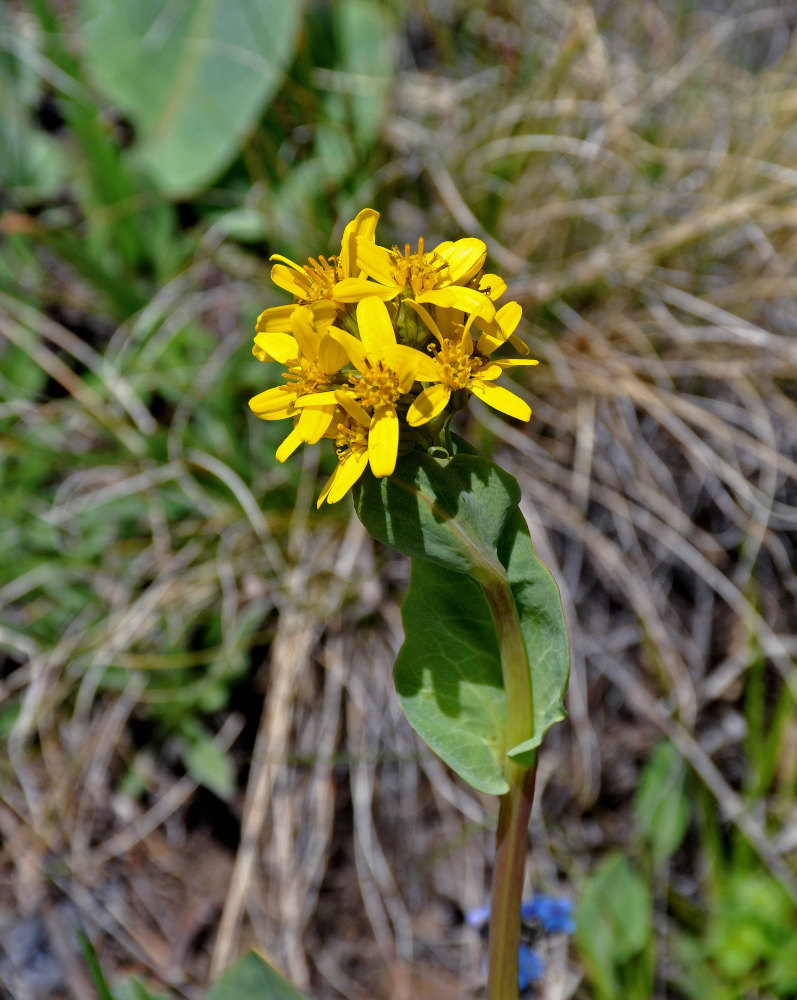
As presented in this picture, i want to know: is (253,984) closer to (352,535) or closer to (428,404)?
(428,404)

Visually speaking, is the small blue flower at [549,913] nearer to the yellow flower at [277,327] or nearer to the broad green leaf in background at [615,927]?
the broad green leaf in background at [615,927]

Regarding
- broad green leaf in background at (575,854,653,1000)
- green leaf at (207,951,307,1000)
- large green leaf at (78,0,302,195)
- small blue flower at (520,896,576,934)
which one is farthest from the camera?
large green leaf at (78,0,302,195)

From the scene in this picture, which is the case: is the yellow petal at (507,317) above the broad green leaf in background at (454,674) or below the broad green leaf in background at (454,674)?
above

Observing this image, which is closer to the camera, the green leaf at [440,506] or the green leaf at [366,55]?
the green leaf at [440,506]

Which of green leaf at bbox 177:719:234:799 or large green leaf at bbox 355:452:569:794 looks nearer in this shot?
large green leaf at bbox 355:452:569:794

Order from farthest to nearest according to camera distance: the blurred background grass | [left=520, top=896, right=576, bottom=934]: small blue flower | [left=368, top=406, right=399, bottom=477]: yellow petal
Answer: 1. the blurred background grass
2. [left=520, top=896, right=576, bottom=934]: small blue flower
3. [left=368, top=406, right=399, bottom=477]: yellow petal

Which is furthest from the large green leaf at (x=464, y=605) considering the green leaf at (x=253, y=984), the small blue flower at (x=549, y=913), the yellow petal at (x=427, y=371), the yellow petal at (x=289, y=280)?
the small blue flower at (x=549, y=913)

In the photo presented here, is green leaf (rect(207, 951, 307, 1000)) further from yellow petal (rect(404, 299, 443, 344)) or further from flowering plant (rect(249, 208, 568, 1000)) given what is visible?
yellow petal (rect(404, 299, 443, 344))

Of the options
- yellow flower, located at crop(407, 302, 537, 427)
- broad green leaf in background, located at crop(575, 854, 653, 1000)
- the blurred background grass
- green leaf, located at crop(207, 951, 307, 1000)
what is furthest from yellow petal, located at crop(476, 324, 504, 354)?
broad green leaf in background, located at crop(575, 854, 653, 1000)
